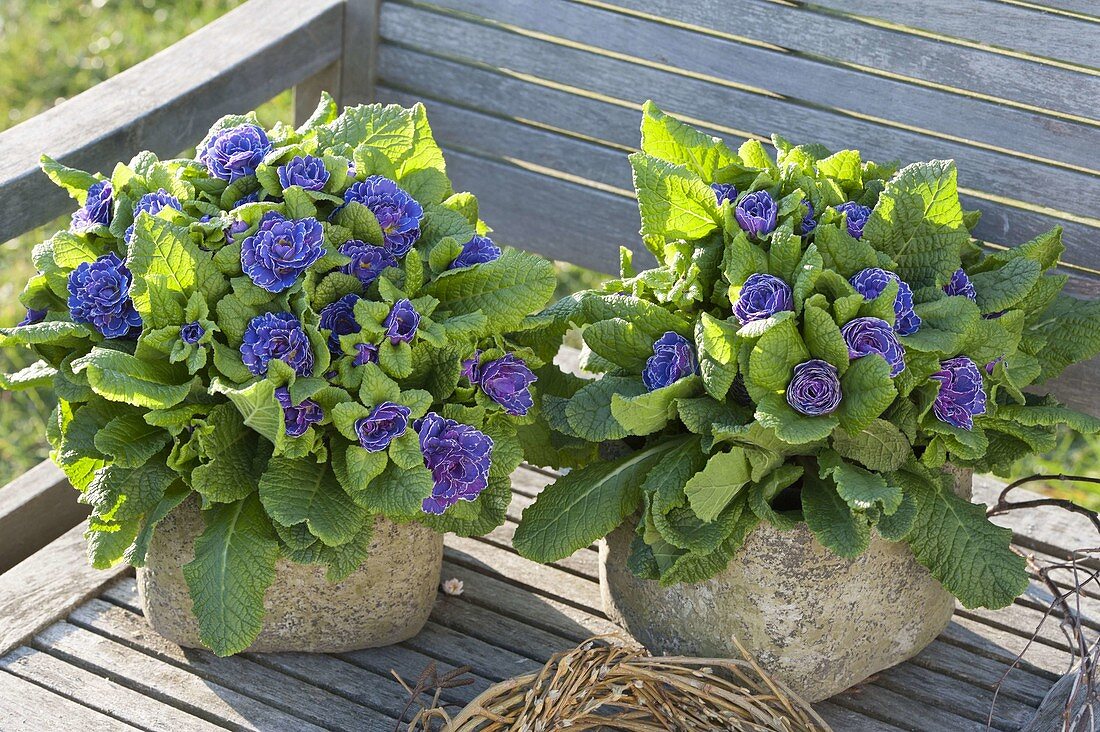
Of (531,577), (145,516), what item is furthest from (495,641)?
(145,516)

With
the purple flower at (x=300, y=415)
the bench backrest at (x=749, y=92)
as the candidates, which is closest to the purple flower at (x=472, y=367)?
the purple flower at (x=300, y=415)

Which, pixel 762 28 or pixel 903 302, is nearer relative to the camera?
pixel 903 302

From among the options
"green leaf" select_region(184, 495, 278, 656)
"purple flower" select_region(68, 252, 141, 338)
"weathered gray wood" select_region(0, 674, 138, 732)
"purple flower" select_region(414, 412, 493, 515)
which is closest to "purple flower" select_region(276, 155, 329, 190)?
"purple flower" select_region(68, 252, 141, 338)

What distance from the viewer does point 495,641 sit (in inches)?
79.6

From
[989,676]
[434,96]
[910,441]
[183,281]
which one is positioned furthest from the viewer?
[434,96]

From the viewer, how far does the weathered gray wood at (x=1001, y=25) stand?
82.1 inches

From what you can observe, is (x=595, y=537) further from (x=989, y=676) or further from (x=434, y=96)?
(x=434, y=96)

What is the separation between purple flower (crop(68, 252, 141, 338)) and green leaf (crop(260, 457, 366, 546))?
28cm

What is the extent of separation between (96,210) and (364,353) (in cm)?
45

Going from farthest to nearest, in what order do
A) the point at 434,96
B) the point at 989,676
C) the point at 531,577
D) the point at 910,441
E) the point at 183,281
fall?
the point at 434,96
the point at 531,577
the point at 989,676
the point at 910,441
the point at 183,281

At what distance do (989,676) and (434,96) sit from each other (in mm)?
1527

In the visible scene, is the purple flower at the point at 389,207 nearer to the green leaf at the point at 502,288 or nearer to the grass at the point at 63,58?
the green leaf at the point at 502,288

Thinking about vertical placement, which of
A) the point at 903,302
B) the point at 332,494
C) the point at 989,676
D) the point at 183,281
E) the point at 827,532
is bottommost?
the point at 989,676

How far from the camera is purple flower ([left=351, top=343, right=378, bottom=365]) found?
168 cm
